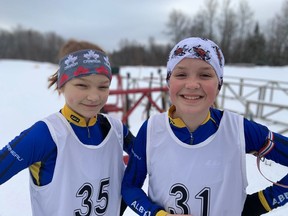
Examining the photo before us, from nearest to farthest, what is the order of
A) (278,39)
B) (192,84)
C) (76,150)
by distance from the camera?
(192,84)
(76,150)
(278,39)

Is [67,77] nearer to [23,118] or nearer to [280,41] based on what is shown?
[23,118]

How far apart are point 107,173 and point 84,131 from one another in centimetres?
25

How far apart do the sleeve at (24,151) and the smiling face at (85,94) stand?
7.4 inches

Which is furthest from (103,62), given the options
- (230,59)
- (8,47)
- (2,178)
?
(8,47)

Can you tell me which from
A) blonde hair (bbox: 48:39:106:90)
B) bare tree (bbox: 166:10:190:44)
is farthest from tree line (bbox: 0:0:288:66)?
blonde hair (bbox: 48:39:106:90)

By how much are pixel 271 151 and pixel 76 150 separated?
90 cm

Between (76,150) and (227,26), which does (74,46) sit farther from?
(227,26)

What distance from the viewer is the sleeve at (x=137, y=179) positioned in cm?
131

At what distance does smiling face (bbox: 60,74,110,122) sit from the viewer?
4.57 feet

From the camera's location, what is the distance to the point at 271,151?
1250 millimetres

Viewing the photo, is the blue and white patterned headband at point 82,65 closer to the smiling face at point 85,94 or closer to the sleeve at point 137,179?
the smiling face at point 85,94

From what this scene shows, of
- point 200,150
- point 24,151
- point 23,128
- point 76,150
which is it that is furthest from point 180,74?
point 23,128

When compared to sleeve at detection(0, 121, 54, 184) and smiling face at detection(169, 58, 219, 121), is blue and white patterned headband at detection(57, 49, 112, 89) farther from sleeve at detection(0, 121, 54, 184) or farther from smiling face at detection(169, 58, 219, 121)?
smiling face at detection(169, 58, 219, 121)

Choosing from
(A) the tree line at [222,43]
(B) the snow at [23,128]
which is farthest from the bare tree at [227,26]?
(B) the snow at [23,128]
